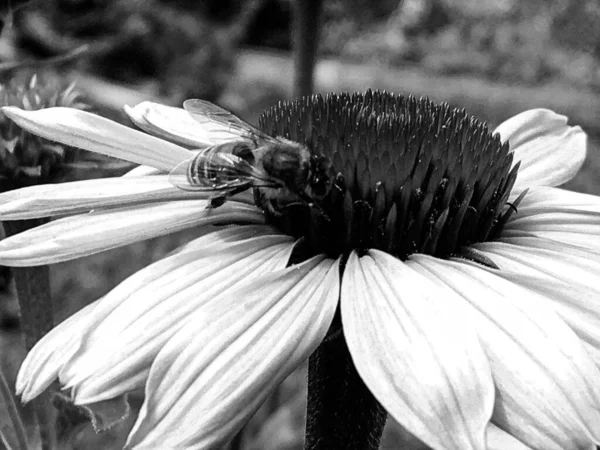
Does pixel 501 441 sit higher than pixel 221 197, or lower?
lower

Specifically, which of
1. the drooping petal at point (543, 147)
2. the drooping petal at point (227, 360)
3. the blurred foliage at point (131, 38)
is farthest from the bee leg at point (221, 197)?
the blurred foliage at point (131, 38)

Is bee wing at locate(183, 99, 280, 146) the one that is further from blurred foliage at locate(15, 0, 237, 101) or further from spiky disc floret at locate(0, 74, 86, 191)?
blurred foliage at locate(15, 0, 237, 101)

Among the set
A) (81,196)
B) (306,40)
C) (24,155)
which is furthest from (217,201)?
(306,40)

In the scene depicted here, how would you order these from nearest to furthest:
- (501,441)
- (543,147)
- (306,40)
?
(501,441), (543,147), (306,40)

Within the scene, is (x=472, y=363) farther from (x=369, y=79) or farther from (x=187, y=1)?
(x=187, y=1)

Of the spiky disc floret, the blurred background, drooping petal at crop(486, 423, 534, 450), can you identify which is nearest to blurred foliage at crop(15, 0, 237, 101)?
the blurred background

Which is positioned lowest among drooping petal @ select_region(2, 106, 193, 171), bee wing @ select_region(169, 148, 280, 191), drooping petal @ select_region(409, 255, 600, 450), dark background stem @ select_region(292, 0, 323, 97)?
drooping petal @ select_region(409, 255, 600, 450)

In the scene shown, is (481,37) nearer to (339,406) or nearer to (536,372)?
(339,406)
